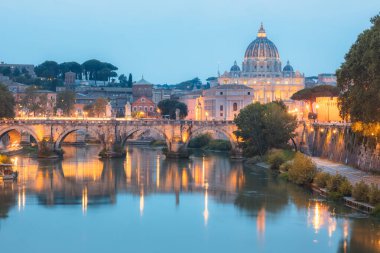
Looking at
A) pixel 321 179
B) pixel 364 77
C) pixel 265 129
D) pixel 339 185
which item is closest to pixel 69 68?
pixel 265 129

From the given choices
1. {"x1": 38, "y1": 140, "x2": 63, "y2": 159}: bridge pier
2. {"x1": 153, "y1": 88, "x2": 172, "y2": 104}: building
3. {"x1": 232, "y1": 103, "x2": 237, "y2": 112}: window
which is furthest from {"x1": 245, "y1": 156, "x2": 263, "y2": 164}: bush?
{"x1": 153, "y1": 88, "x2": 172, "y2": 104}: building

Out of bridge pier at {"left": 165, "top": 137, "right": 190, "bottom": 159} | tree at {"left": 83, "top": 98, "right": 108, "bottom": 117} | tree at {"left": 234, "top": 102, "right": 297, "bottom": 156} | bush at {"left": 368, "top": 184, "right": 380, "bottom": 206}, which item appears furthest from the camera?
tree at {"left": 83, "top": 98, "right": 108, "bottom": 117}

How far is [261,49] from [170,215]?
119 m

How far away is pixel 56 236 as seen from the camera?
3531 centimetres

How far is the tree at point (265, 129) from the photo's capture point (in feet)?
221

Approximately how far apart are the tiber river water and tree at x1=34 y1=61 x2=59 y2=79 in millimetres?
98646

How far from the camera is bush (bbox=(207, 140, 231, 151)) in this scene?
84.1 meters

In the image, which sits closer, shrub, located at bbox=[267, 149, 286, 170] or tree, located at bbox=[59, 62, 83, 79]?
shrub, located at bbox=[267, 149, 286, 170]

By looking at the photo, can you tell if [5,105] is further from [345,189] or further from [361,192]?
[361,192]

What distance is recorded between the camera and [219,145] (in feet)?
281

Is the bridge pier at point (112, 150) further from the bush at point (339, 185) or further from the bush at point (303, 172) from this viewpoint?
the bush at point (339, 185)

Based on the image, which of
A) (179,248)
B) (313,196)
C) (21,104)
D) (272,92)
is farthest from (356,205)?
(272,92)

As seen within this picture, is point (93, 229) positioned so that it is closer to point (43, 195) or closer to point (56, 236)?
point (56, 236)

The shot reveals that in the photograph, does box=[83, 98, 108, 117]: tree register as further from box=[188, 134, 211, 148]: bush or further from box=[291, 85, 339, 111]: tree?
box=[291, 85, 339, 111]: tree
